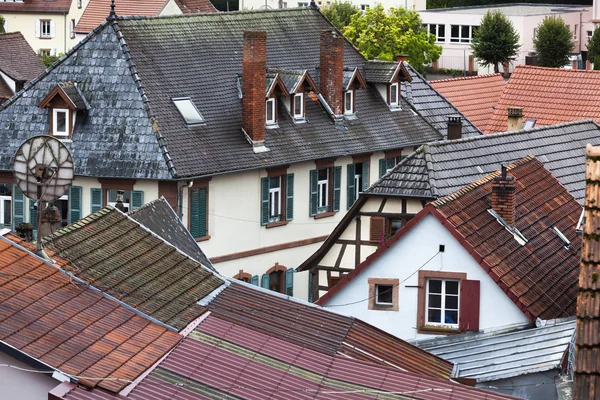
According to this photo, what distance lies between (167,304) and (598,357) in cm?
842

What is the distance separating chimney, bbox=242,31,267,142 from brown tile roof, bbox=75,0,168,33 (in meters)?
41.9

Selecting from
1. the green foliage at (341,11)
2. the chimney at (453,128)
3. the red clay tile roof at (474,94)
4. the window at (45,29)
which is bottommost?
the chimney at (453,128)

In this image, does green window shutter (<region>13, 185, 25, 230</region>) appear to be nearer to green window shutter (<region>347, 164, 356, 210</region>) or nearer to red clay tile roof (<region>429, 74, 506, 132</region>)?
green window shutter (<region>347, 164, 356, 210</region>)

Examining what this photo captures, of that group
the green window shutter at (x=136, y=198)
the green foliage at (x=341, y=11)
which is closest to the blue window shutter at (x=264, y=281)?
the green window shutter at (x=136, y=198)

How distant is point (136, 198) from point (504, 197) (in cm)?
1425

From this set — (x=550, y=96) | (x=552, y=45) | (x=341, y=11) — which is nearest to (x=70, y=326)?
(x=550, y=96)

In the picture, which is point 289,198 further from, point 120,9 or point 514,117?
point 120,9

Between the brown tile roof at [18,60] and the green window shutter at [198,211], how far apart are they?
85.6 ft

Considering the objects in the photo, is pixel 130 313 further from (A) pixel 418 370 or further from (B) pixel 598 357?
(B) pixel 598 357

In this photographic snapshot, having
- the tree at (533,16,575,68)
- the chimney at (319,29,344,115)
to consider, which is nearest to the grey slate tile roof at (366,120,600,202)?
the chimney at (319,29,344,115)

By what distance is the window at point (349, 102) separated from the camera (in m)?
51.8

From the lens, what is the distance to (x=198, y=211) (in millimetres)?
44094

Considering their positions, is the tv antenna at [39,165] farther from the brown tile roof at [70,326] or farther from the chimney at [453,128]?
the chimney at [453,128]

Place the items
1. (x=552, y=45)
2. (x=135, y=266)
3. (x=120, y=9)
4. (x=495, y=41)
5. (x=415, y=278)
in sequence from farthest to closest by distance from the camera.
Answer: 1. (x=552, y=45)
2. (x=495, y=41)
3. (x=120, y=9)
4. (x=415, y=278)
5. (x=135, y=266)
